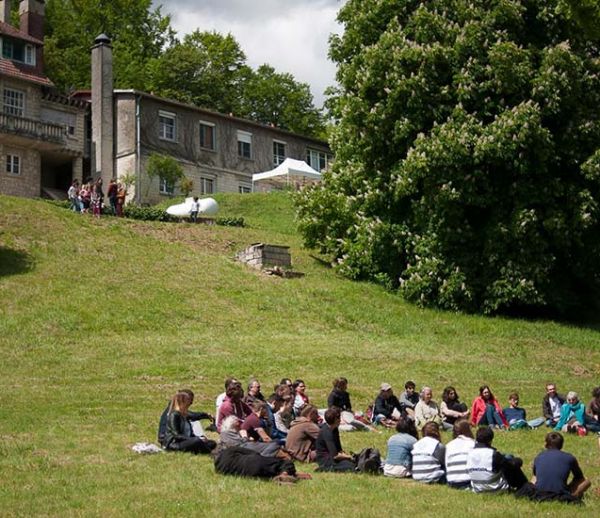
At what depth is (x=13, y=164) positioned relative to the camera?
5203 cm

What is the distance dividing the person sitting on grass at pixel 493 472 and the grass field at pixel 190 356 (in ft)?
1.05

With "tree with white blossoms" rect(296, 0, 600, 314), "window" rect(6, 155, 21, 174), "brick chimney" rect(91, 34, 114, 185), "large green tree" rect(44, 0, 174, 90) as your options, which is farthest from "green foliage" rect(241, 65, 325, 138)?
"tree with white blossoms" rect(296, 0, 600, 314)

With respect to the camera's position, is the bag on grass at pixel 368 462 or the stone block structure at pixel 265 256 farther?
the stone block structure at pixel 265 256

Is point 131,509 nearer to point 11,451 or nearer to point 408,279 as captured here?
point 11,451

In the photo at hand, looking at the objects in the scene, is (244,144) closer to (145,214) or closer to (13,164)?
(13,164)

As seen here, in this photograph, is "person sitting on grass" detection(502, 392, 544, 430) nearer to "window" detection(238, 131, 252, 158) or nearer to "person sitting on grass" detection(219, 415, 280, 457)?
"person sitting on grass" detection(219, 415, 280, 457)

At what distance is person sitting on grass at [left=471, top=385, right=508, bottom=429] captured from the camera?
20719 mm

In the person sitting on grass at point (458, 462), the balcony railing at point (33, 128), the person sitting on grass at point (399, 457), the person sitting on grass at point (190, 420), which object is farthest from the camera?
the balcony railing at point (33, 128)

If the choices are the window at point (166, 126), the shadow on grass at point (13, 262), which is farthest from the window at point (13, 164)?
the shadow on grass at point (13, 262)

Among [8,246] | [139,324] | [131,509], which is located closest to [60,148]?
[8,246]

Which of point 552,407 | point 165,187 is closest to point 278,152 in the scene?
point 165,187

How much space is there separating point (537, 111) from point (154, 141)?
30.1 m

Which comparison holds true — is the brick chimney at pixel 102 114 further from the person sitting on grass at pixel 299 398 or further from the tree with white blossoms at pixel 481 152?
the person sitting on grass at pixel 299 398

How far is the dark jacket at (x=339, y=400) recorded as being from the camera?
66.5 feet
